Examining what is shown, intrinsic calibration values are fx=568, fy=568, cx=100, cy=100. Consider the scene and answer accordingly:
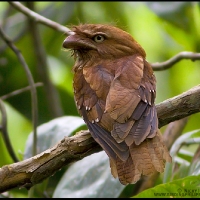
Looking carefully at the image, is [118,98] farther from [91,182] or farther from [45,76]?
[45,76]

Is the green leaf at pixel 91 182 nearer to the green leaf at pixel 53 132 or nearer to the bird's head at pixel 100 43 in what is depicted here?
the green leaf at pixel 53 132

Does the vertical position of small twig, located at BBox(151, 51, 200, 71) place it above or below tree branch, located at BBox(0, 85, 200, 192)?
above

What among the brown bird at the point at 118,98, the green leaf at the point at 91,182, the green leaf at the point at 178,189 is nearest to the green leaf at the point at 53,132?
the green leaf at the point at 91,182

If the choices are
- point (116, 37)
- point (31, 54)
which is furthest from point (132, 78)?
point (31, 54)

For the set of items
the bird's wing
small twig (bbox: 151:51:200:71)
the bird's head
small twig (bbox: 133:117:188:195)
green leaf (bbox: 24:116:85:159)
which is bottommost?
small twig (bbox: 133:117:188:195)

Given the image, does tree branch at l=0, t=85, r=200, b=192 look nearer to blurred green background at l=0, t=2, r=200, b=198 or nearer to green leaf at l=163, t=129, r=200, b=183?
green leaf at l=163, t=129, r=200, b=183

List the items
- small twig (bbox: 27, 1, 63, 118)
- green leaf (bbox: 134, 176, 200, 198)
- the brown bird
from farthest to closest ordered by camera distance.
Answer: small twig (bbox: 27, 1, 63, 118) < the brown bird < green leaf (bbox: 134, 176, 200, 198)

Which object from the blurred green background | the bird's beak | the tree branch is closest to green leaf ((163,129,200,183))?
the tree branch
